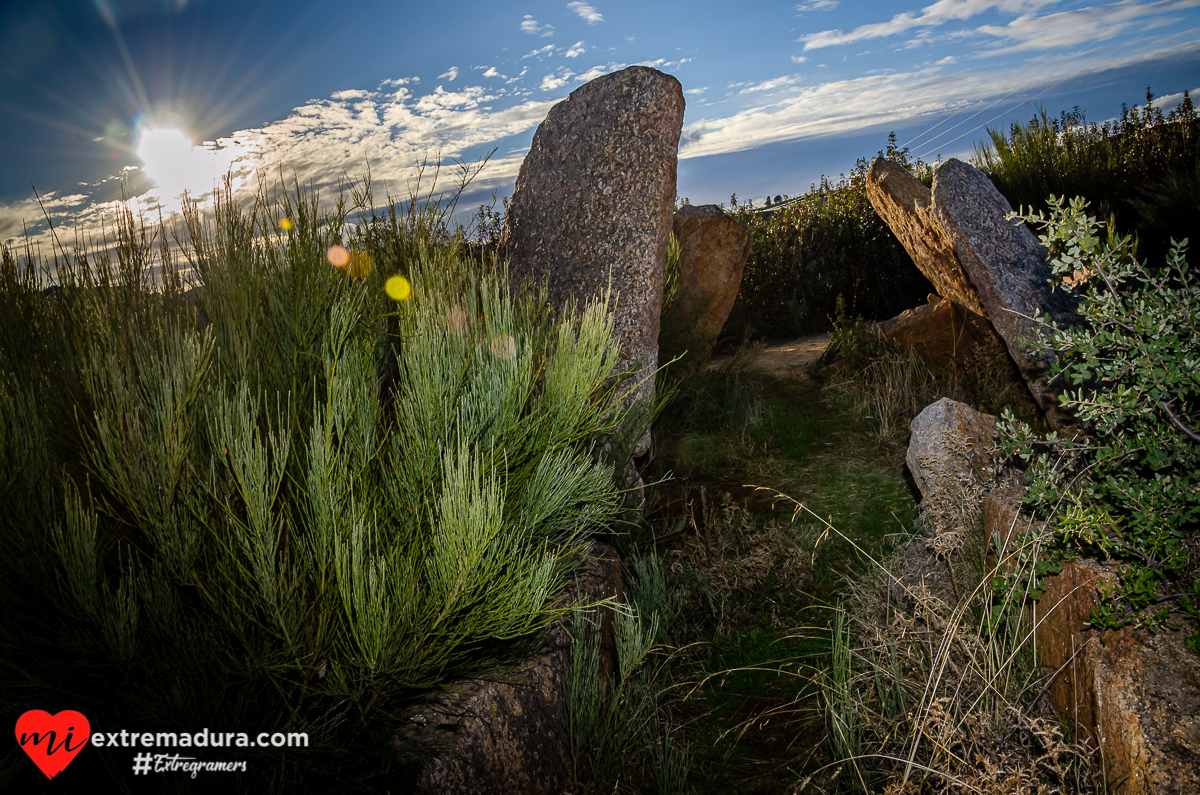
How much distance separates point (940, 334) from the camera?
5.44 meters

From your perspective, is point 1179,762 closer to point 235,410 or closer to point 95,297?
point 235,410

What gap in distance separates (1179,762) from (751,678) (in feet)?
4.60

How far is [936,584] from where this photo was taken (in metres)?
3.15

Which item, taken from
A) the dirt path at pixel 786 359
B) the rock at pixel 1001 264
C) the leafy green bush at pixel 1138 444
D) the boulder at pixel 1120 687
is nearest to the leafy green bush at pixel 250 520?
the boulder at pixel 1120 687

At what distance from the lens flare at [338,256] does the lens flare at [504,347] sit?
2.24ft

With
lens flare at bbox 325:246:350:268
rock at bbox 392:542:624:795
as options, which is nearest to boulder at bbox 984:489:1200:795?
rock at bbox 392:542:624:795

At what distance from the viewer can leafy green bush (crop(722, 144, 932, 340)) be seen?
823 cm

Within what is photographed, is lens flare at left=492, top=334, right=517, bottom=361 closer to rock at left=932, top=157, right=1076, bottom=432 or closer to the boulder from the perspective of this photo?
the boulder

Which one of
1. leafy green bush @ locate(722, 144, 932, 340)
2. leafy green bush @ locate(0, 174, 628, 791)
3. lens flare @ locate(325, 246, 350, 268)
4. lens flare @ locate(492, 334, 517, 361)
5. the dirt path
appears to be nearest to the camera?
leafy green bush @ locate(0, 174, 628, 791)

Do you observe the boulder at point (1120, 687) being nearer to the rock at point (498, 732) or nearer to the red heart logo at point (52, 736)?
the rock at point (498, 732)

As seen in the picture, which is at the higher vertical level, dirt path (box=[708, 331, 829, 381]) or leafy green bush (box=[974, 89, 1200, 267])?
leafy green bush (box=[974, 89, 1200, 267])

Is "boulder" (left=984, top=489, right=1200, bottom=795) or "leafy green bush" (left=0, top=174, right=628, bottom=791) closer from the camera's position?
"leafy green bush" (left=0, top=174, right=628, bottom=791)

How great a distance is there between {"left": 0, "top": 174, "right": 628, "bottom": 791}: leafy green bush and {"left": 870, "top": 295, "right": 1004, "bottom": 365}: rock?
408 centimetres

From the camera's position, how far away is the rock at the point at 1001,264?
4188 mm
